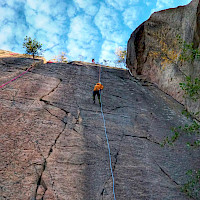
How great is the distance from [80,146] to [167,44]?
29.3ft

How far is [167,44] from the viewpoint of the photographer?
1044cm

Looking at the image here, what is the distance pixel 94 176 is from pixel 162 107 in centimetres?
620

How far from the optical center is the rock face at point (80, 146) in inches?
161

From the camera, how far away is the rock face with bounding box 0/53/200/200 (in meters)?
4.09

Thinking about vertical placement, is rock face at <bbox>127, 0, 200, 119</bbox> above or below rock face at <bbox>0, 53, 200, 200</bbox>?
above

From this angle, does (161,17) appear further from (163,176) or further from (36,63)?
(163,176)

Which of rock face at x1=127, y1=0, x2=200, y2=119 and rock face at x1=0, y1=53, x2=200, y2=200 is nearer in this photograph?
rock face at x1=0, y1=53, x2=200, y2=200

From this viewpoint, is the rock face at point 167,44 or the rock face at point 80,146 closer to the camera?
the rock face at point 80,146

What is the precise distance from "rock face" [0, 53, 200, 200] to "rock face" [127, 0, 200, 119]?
1.68 meters

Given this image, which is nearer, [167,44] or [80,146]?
[80,146]

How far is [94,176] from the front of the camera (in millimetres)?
4473

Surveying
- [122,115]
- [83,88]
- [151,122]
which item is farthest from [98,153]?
[83,88]

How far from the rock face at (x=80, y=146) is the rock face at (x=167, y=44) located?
1.68 meters

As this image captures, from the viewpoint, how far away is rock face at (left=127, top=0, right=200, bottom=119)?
27.7 feet
